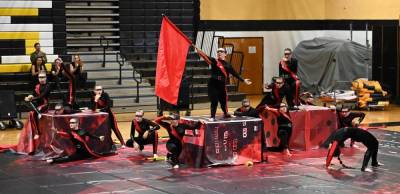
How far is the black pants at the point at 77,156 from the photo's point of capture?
1614cm

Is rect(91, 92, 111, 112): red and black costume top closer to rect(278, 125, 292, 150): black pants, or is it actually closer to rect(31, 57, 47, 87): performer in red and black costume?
rect(278, 125, 292, 150): black pants

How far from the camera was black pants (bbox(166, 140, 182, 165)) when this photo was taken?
15.4 meters

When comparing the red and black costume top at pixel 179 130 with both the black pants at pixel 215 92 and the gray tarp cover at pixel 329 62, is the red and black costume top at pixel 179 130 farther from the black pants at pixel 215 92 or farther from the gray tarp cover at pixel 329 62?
the gray tarp cover at pixel 329 62

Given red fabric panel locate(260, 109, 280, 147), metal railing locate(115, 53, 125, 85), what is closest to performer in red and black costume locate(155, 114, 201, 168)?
red fabric panel locate(260, 109, 280, 147)

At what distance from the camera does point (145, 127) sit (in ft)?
55.5

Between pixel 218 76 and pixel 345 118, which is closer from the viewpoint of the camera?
pixel 218 76

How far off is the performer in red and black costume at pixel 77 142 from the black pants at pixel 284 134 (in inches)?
166

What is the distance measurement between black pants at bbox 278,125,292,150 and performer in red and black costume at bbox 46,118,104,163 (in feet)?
13.8

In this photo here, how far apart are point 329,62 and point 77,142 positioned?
17445mm

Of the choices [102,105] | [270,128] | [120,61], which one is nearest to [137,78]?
[120,61]

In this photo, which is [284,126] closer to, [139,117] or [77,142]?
[139,117]

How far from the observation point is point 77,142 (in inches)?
640

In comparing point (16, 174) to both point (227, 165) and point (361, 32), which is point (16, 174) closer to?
point (227, 165)

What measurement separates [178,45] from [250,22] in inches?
656
